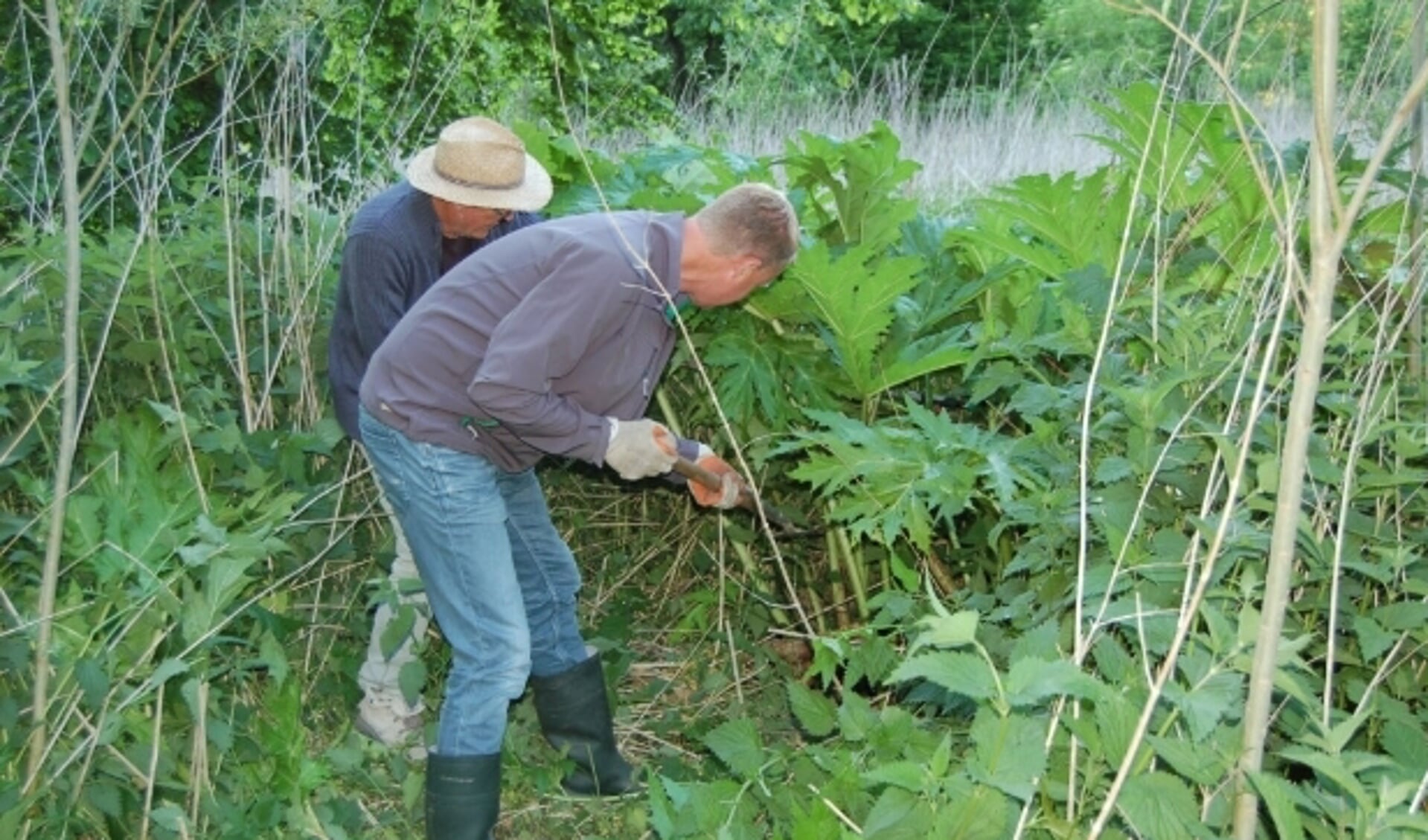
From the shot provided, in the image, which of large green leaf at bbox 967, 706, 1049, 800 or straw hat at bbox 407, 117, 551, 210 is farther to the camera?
straw hat at bbox 407, 117, 551, 210

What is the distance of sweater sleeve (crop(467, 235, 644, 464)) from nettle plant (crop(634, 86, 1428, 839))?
0.50 metres

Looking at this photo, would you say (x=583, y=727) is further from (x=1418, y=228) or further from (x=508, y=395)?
(x=1418, y=228)

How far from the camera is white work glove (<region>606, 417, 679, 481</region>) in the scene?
11.6 ft

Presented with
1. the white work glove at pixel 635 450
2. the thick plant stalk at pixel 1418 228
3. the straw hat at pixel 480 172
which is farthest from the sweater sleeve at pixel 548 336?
the thick plant stalk at pixel 1418 228

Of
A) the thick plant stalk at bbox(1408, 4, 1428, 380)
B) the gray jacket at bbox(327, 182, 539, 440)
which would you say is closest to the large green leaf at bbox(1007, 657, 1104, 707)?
the thick plant stalk at bbox(1408, 4, 1428, 380)

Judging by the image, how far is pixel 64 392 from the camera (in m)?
3.23

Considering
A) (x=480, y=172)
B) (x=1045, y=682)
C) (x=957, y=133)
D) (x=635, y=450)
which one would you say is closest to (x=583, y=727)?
(x=635, y=450)

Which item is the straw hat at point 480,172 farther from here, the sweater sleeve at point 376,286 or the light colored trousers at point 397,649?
the light colored trousers at point 397,649

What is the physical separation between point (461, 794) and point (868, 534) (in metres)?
1.21

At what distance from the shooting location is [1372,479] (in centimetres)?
255

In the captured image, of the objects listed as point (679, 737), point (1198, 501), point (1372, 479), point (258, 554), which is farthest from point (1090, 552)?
point (679, 737)

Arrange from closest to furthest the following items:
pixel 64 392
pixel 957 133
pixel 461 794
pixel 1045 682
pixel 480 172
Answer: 1. pixel 1045 682
2. pixel 64 392
3. pixel 461 794
4. pixel 480 172
5. pixel 957 133

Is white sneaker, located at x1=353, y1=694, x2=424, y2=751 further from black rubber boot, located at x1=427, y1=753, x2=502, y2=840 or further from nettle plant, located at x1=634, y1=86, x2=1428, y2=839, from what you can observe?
nettle plant, located at x1=634, y1=86, x2=1428, y2=839

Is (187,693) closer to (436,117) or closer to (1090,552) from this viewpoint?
(1090,552)
